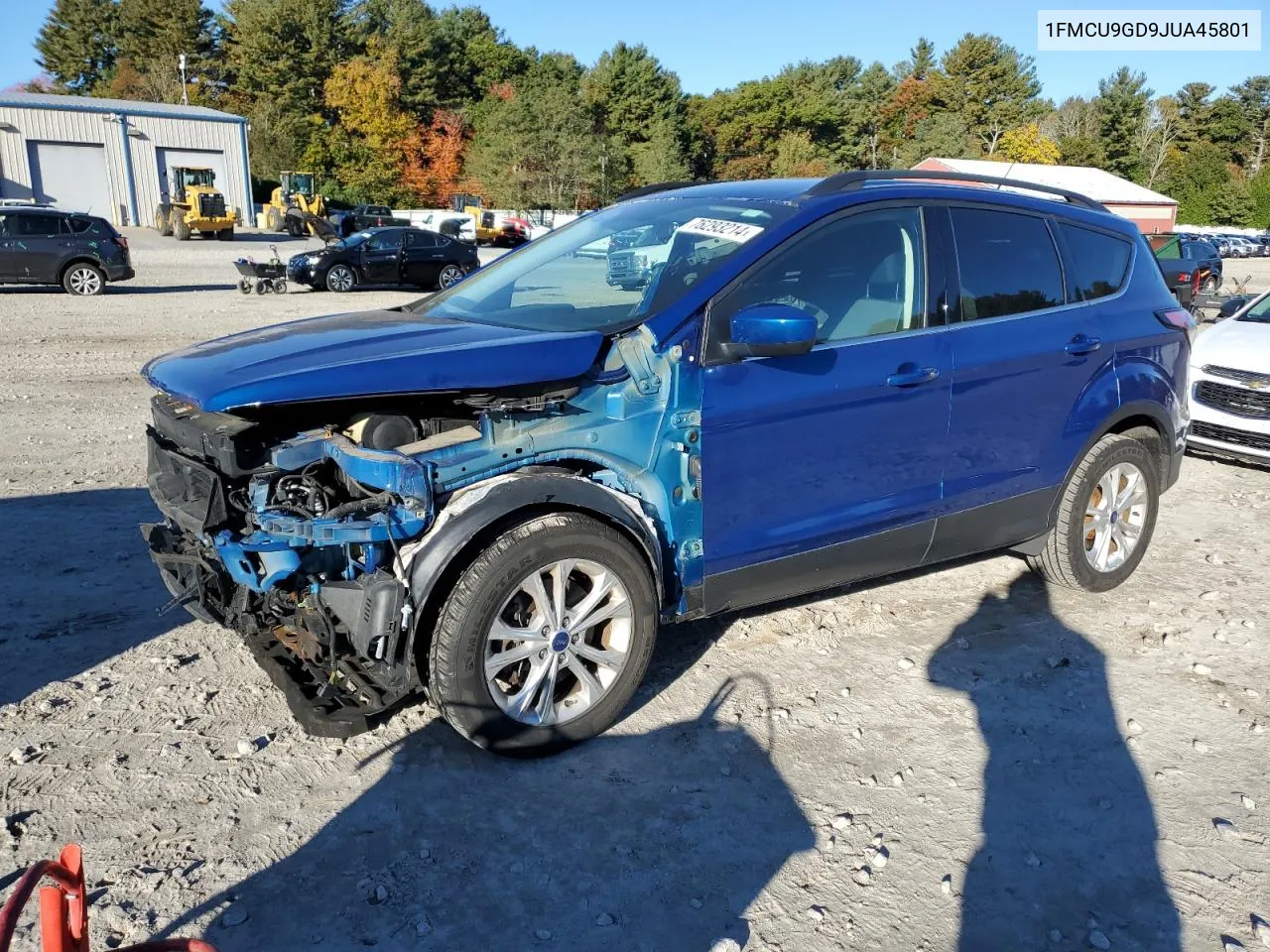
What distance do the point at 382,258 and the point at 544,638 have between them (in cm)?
2041

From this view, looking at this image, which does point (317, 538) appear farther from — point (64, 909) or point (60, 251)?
point (60, 251)

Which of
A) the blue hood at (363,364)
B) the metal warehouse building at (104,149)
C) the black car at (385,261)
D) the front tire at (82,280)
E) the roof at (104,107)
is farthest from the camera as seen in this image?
the metal warehouse building at (104,149)

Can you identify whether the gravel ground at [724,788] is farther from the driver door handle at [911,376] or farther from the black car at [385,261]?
the black car at [385,261]

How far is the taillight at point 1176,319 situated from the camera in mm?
5052

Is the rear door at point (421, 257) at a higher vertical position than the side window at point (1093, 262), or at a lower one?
higher

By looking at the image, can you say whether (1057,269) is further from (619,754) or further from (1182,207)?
(1182,207)

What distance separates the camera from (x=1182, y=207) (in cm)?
7100

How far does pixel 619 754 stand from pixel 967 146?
283ft

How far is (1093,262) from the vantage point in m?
4.85

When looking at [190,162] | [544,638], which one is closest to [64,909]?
[544,638]

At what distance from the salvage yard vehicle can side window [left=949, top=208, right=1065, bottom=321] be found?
3.86m

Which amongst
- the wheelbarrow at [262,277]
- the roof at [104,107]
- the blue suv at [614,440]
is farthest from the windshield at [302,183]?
the blue suv at [614,440]

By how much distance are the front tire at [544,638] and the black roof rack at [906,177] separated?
177cm

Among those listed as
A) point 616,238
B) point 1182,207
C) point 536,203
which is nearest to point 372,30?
point 536,203
